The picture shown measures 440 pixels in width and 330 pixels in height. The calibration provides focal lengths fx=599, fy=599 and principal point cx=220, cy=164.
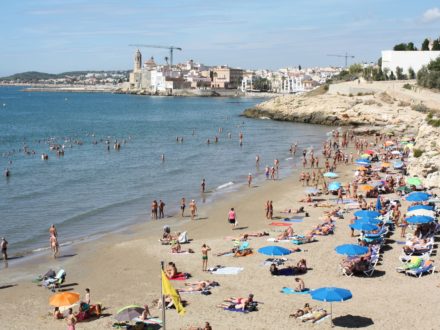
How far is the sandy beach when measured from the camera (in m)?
13.7

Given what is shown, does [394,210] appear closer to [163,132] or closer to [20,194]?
[20,194]

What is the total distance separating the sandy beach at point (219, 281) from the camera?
1370 centimetres

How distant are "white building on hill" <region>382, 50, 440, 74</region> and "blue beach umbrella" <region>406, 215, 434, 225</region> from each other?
2516 inches

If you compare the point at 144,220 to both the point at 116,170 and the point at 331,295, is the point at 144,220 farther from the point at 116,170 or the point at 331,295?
the point at 116,170

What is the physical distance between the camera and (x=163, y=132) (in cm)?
6888

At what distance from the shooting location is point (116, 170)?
39500mm

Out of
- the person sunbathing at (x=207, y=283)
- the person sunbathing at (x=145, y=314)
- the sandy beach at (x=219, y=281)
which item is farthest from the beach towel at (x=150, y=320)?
the person sunbathing at (x=207, y=283)

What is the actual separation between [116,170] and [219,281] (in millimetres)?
24346

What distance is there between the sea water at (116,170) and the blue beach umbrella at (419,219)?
11034 mm

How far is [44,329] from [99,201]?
52.0 ft

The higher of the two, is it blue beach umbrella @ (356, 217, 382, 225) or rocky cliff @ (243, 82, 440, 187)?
rocky cliff @ (243, 82, 440, 187)

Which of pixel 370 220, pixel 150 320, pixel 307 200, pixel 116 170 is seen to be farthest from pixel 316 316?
pixel 116 170

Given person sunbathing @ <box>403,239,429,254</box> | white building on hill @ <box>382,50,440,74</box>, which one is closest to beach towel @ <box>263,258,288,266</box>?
person sunbathing @ <box>403,239,429,254</box>

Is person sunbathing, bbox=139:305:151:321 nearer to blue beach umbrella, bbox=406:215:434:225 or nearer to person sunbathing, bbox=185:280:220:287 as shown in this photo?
person sunbathing, bbox=185:280:220:287
